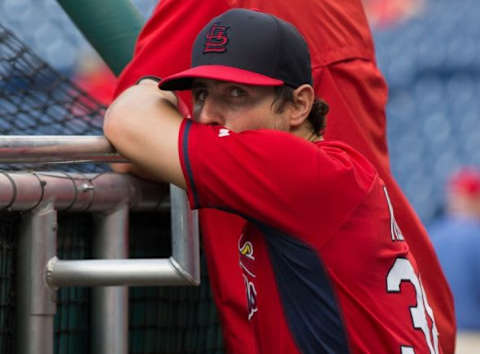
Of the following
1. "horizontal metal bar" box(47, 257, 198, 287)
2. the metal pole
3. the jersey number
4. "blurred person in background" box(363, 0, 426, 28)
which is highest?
"blurred person in background" box(363, 0, 426, 28)

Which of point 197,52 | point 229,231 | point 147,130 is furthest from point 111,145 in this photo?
point 229,231

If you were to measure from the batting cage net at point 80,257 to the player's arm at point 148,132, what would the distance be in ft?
0.64

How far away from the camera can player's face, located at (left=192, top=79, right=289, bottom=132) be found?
4.73 feet

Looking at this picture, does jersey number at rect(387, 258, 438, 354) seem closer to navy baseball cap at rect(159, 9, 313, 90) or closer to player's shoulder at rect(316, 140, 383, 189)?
player's shoulder at rect(316, 140, 383, 189)

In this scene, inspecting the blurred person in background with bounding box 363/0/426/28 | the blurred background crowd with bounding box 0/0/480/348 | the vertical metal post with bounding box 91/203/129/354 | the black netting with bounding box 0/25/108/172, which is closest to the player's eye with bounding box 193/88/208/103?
the vertical metal post with bounding box 91/203/129/354

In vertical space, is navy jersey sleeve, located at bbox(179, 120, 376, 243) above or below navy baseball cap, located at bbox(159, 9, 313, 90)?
below

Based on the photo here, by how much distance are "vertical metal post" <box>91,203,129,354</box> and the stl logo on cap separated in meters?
0.31

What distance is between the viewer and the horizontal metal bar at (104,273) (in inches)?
56.6

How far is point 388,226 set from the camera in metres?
1.45

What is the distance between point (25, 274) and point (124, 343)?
205 millimetres

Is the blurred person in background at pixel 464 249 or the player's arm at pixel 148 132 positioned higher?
the blurred person in background at pixel 464 249

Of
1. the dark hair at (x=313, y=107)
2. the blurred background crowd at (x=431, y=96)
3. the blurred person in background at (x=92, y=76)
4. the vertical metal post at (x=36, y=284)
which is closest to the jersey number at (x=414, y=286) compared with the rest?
the dark hair at (x=313, y=107)

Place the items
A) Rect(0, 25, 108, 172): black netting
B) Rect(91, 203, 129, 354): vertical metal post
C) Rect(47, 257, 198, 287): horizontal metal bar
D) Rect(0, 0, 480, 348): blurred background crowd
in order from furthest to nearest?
Rect(0, 0, 480, 348): blurred background crowd → Rect(0, 25, 108, 172): black netting → Rect(91, 203, 129, 354): vertical metal post → Rect(47, 257, 198, 287): horizontal metal bar

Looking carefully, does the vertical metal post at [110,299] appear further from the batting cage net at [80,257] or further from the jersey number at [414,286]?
the jersey number at [414,286]
